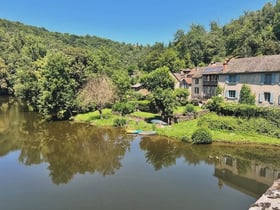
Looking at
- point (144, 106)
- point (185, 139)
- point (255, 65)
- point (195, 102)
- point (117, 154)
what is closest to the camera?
point (117, 154)

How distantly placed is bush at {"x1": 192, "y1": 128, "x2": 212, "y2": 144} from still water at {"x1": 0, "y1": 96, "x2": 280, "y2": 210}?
1024 mm

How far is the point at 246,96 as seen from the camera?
40.8m

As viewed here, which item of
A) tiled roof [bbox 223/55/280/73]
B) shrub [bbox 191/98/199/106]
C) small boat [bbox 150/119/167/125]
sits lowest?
small boat [bbox 150/119/167/125]

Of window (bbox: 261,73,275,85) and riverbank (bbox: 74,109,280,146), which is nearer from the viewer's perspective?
riverbank (bbox: 74,109,280,146)

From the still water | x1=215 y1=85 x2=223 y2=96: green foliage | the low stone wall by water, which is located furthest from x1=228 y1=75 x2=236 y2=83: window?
the low stone wall by water

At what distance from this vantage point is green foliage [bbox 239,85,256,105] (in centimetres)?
4044

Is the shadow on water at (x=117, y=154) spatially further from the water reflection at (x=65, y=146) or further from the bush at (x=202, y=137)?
the bush at (x=202, y=137)

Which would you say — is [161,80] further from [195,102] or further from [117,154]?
[117,154]

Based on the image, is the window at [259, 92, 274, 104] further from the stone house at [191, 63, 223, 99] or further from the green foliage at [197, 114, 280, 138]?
the stone house at [191, 63, 223, 99]

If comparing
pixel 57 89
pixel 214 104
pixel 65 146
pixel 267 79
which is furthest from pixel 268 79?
pixel 57 89

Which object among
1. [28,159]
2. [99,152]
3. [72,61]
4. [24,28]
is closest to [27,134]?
[28,159]

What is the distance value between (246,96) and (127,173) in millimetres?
25817

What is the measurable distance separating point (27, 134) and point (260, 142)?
30.9 meters

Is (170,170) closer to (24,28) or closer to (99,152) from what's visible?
(99,152)
